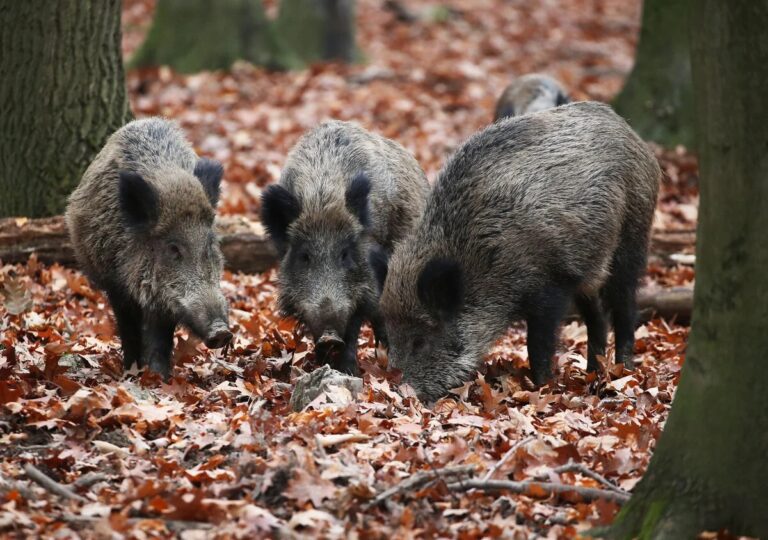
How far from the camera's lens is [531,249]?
7305mm

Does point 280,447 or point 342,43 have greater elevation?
point 342,43

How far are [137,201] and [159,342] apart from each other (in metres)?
0.95

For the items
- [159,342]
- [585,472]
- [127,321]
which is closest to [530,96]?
[127,321]

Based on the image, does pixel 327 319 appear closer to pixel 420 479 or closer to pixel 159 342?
pixel 159 342

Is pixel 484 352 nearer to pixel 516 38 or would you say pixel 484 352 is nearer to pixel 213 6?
pixel 213 6

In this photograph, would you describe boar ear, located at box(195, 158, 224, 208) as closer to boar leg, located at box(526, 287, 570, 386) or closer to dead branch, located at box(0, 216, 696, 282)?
dead branch, located at box(0, 216, 696, 282)

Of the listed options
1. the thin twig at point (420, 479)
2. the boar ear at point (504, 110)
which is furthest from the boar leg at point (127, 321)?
the boar ear at point (504, 110)

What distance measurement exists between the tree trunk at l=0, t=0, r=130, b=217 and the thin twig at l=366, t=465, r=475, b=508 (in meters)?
5.57

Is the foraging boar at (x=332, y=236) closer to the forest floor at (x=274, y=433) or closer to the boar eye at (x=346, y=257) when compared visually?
the boar eye at (x=346, y=257)

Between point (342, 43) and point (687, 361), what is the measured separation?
15900 millimetres

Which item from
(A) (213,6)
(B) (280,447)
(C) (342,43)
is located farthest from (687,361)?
(C) (342,43)

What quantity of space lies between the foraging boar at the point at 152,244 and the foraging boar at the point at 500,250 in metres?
1.25

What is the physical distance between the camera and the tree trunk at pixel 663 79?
1412 centimetres

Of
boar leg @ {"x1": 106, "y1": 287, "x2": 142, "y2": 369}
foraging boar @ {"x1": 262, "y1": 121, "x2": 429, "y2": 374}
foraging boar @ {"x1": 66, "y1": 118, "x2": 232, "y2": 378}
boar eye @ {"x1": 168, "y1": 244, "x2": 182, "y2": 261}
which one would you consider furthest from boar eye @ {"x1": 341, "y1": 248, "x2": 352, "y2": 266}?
boar leg @ {"x1": 106, "y1": 287, "x2": 142, "y2": 369}
